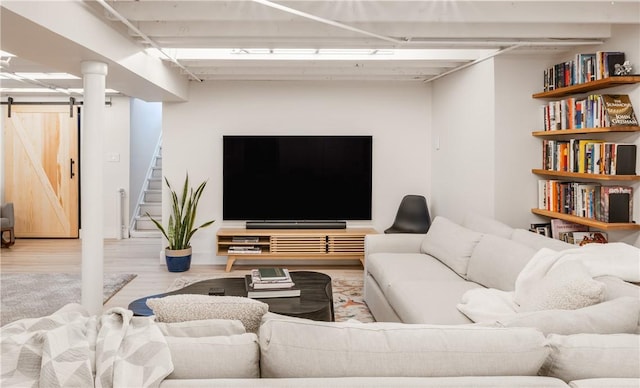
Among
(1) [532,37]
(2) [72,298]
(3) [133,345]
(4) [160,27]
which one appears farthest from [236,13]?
(2) [72,298]

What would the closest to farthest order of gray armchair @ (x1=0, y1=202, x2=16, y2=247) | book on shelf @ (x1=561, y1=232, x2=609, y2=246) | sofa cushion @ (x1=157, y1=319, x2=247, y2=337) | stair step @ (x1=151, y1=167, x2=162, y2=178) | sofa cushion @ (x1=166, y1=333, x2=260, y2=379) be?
1. sofa cushion @ (x1=166, y1=333, x2=260, y2=379)
2. sofa cushion @ (x1=157, y1=319, x2=247, y2=337)
3. book on shelf @ (x1=561, y1=232, x2=609, y2=246)
4. gray armchair @ (x1=0, y1=202, x2=16, y2=247)
5. stair step @ (x1=151, y1=167, x2=162, y2=178)

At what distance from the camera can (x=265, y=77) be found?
588 cm

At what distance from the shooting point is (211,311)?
1.70m

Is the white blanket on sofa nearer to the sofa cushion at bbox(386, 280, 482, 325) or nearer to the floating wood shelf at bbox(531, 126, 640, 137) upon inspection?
the sofa cushion at bbox(386, 280, 482, 325)

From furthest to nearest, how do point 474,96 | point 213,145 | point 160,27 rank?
point 213,145, point 474,96, point 160,27

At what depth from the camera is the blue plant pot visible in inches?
226

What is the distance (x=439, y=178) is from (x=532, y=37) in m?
2.42

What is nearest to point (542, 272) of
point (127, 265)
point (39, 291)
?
point (39, 291)

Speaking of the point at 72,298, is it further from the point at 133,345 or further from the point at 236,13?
the point at 133,345

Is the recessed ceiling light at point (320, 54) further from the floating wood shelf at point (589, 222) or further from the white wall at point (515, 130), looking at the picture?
the floating wood shelf at point (589, 222)

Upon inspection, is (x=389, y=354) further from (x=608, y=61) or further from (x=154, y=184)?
(x=154, y=184)

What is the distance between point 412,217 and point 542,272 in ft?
10.8

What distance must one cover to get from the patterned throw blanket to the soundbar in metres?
4.60

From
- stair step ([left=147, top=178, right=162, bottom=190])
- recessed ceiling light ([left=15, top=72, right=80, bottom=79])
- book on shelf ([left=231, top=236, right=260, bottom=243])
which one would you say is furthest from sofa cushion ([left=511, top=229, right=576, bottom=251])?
stair step ([left=147, top=178, right=162, bottom=190])
